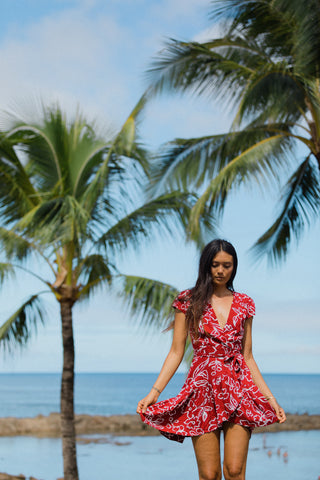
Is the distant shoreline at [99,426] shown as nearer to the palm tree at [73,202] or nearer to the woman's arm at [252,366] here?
the palm tree at [73,202]

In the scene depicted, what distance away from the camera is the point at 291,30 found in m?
11.0

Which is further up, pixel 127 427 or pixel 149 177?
pixel 149 177

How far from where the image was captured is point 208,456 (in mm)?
3828

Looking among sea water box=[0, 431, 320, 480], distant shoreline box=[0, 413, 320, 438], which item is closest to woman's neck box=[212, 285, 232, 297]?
sea water box=[0, 431, 320, 480]

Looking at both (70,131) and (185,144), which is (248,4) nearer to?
(185,144)

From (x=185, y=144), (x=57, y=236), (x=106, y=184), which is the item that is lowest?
(x=57, y=236)

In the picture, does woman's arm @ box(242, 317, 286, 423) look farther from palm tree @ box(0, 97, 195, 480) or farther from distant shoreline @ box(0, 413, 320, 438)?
distant shoreline @ box(0, 413, 320, 438)

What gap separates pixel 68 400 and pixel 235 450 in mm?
8463

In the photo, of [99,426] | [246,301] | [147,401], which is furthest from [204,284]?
[99,426]

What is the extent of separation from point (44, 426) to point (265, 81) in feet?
92.4

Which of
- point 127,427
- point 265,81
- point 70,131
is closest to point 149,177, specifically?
point 70,131

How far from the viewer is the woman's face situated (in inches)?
157

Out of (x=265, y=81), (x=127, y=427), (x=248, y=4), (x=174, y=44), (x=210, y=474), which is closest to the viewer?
(x=210, y=474)

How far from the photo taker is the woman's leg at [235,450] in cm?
374
